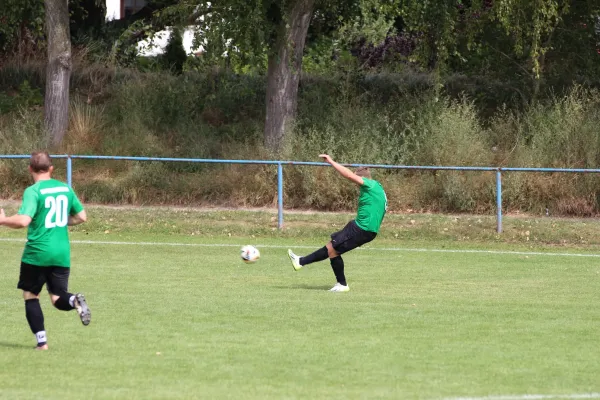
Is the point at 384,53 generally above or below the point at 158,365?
above

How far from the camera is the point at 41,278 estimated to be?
9.68m

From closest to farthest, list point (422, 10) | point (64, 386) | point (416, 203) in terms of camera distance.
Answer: point (64, 386), point (416, 203), point (422, 10)

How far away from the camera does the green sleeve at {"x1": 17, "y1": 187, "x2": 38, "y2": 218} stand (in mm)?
9312

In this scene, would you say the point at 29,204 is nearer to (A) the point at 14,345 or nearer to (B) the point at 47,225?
(B) the point at 47,225

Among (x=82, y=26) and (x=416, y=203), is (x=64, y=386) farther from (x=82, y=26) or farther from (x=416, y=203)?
(x=82, y=26)

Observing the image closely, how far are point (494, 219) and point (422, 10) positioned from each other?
19.4 feet

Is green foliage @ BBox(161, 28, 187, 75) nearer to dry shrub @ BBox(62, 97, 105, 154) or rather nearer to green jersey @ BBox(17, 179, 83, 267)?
dry shrub @ BBox(62, 97, 105, 154)

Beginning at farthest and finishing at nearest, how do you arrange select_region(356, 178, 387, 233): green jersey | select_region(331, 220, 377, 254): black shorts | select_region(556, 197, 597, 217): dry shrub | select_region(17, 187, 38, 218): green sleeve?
1. select_region(556, 197, 597, 217): dry shrub
2. select_region(331, 220, 377, 254): black shorts
3. select_region(356, 178, 387, 233): green jersey
4. select_region(17, 187, 38, 218): green sleeve

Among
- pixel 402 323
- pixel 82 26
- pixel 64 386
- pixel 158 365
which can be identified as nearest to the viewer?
pixel 64 386

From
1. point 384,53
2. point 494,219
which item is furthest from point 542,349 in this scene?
point 384,53

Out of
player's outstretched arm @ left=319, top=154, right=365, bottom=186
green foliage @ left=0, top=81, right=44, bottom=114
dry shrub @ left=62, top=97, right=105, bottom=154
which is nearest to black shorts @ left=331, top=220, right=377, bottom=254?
player's outstretched arm @ left=319, top=154, right=365, bottom=186

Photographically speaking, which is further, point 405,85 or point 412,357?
point 405,85

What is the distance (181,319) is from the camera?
11641 mm

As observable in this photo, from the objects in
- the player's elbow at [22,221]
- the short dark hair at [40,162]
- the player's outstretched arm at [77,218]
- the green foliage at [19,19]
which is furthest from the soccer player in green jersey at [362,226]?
the green foliage at [19,19]
